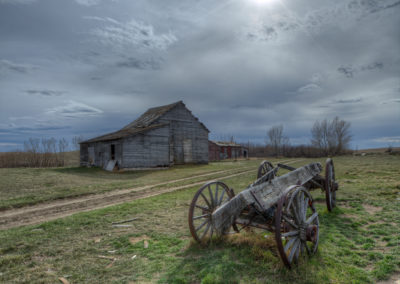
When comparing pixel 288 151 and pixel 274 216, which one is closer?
pixel 274 216

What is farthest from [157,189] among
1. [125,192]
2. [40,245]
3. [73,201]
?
[40,245]

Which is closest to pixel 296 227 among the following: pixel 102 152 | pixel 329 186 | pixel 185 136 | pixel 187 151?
pixel 329 186

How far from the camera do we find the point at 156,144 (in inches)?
908

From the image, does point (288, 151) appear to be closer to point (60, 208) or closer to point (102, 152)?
point (102, 152)

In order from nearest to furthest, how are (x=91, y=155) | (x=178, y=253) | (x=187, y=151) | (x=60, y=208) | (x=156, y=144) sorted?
(x=178, y=253) → (x=60, y=208) → (x=156, y=144) → (x=91, y=155) → (x=187, y=151)

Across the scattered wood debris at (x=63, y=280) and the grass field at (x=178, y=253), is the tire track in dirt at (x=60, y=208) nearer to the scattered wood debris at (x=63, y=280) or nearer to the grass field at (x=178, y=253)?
the grass field at (x=178, y=253)

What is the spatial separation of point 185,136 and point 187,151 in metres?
1.88

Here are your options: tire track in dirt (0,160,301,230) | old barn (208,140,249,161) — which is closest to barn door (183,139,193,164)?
tire track in dirt (0,160,301,230)

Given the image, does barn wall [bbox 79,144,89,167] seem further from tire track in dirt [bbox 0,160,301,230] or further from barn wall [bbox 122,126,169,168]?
tire track in dirt [bbox 0,160,301,230]

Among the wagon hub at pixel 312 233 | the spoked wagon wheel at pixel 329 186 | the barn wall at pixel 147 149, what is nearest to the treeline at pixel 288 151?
the barn wall at pixel 147 149

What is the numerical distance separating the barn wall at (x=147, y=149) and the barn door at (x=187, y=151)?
324 centimetres

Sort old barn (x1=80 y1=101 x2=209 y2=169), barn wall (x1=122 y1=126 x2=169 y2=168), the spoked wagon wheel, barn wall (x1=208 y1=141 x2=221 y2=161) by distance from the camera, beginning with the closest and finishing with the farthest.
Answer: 1. the spoked wagon wheel
2. barn wall (x1=122 y1=126 x2=169 y2=168)
3. old barn (x1=80 y1=101 x2=209 y2=169)
4. barn wall (x1=208 y1=141 x2=221 y2=161)

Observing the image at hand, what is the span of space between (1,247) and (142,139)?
17462 millimetres

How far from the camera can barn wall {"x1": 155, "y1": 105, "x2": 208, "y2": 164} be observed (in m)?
26.0
